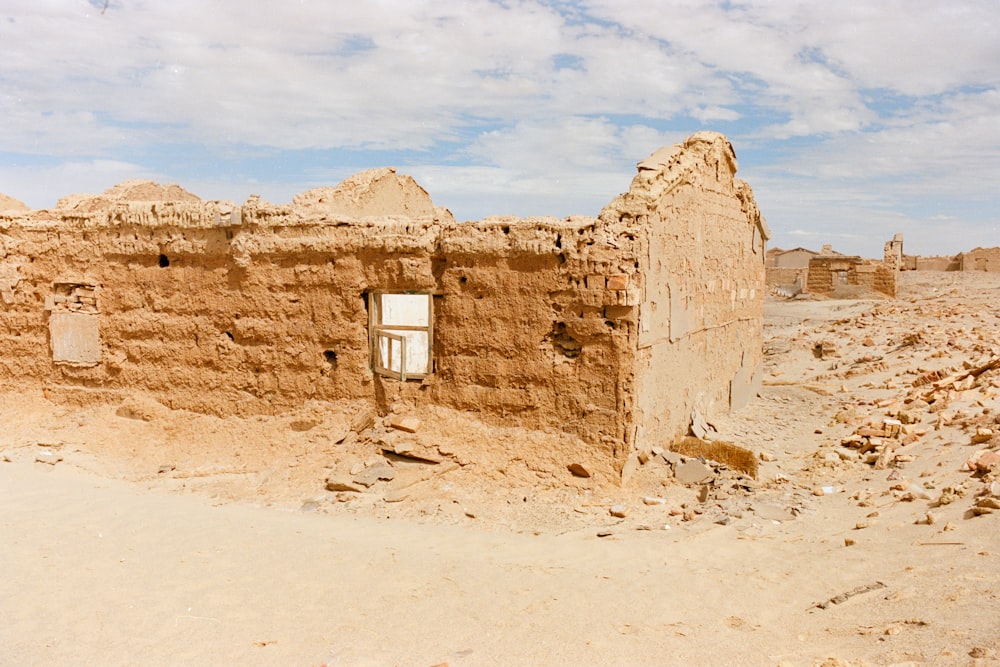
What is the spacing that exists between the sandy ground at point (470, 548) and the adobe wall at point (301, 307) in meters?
0.37

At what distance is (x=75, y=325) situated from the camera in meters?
8.72

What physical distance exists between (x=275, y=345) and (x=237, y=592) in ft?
11.2

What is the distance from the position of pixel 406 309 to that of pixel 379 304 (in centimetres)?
30

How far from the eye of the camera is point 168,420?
27.2 ft

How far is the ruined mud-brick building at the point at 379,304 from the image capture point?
7.04 m

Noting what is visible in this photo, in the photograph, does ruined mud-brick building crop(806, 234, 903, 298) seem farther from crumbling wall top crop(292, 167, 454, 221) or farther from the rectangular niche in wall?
the rectangular niche in wall

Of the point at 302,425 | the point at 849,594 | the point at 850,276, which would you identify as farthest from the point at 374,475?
the point at 850,276

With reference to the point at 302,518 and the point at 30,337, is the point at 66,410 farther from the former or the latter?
the point at 302,518

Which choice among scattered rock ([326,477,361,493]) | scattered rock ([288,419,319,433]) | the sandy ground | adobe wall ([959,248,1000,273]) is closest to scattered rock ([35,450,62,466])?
the sandy ground

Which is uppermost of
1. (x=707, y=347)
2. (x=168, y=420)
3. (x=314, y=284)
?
(x=314, y=284)

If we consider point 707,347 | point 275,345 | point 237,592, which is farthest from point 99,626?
point 707,347

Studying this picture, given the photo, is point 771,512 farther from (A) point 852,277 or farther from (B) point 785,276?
(B) point 785,276

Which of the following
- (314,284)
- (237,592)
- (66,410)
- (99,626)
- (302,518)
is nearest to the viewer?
(99,626)

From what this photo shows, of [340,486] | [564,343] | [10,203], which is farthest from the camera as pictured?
[10,203]
